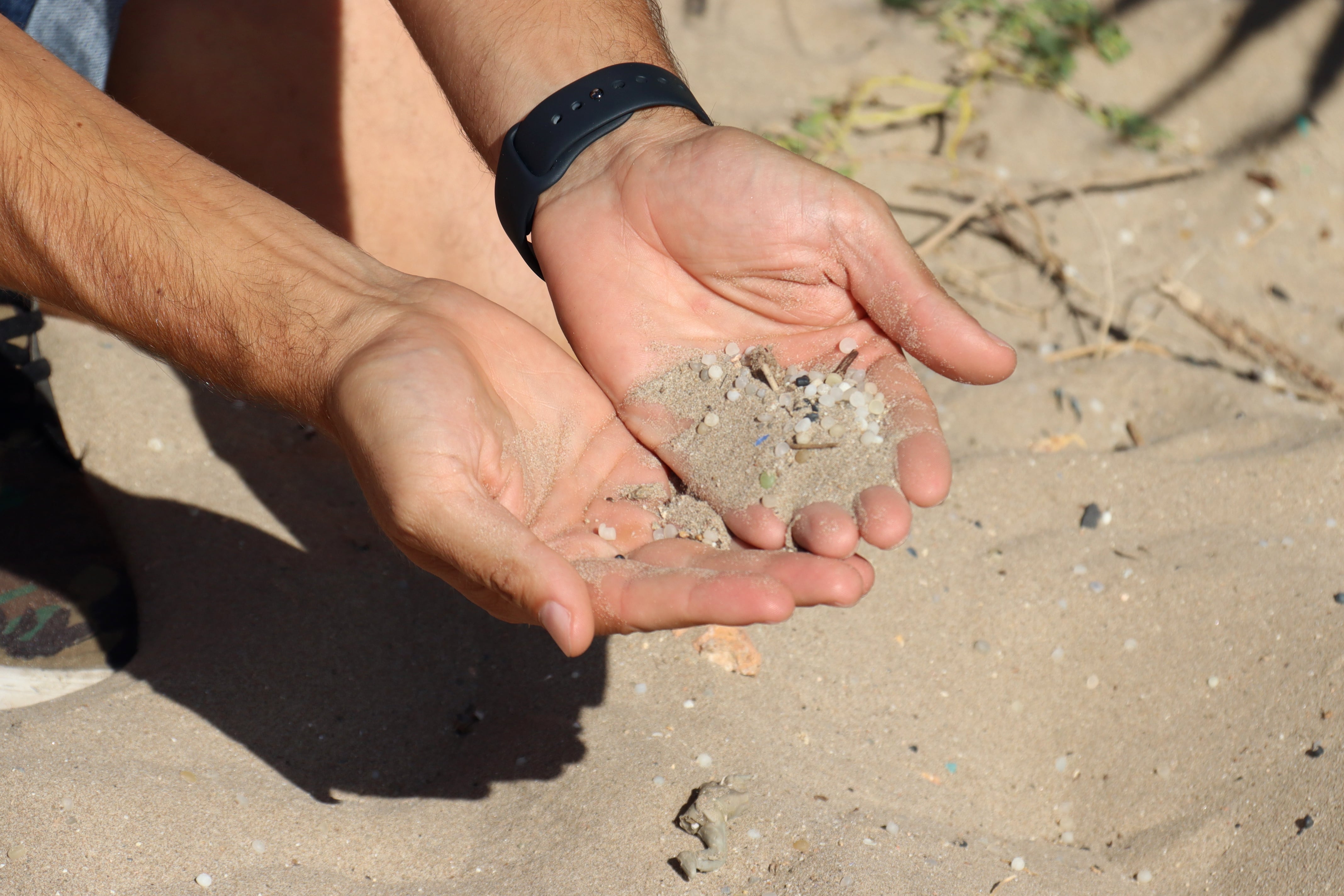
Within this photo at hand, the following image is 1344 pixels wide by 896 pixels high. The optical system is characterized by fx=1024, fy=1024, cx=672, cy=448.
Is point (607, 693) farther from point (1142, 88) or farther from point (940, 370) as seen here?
point (1142, 88)

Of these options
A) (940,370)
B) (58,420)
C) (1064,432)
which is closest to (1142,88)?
(1064,432)

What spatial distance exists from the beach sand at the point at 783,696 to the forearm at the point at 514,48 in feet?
3.30

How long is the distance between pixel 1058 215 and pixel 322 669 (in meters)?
2.82

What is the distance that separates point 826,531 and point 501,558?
53 centimetres

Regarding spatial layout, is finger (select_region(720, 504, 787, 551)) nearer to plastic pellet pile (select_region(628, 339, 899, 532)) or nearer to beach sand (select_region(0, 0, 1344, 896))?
plastic pellet pile (select_region(628, 339, 899, 532))

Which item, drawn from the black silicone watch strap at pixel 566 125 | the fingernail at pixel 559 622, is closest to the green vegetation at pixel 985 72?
the black silicone watch strap at pixel 566 125

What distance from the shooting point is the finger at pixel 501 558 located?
144 centimetres

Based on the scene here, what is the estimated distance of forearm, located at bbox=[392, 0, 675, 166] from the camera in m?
2.38

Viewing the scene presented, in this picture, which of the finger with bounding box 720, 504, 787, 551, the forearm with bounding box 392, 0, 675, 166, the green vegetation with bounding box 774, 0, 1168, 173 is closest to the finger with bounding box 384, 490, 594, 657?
the finger with bounding box 720, 504, 787, 551

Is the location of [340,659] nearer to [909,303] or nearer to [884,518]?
[884,518]

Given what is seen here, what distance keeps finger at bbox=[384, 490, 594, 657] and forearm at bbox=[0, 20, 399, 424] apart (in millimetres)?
372

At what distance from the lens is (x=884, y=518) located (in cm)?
168

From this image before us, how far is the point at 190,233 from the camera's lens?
1862 millimetres

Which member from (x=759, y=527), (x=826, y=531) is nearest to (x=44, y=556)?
(x=759, y=527)
